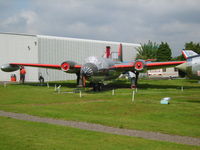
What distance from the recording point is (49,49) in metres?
49.9

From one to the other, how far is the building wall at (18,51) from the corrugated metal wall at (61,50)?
3.46 feet

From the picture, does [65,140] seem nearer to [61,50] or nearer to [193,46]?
[61,50]

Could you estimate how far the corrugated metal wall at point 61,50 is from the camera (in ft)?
160

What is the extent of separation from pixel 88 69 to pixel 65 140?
1637cm

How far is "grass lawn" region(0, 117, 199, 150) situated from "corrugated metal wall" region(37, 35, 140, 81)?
128 feet

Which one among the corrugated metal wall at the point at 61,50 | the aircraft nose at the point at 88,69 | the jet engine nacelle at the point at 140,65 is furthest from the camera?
the corrugated metal wall at the point at 61,50

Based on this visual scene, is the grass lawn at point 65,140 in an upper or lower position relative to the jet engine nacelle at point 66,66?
lower

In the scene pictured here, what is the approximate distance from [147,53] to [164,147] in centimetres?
8349

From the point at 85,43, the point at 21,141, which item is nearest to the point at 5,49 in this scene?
the point at 85,43

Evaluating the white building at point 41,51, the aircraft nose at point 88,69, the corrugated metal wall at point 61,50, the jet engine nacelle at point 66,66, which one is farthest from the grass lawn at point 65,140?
the corrugated metal wall at point 61,50

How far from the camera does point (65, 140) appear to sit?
8.75m

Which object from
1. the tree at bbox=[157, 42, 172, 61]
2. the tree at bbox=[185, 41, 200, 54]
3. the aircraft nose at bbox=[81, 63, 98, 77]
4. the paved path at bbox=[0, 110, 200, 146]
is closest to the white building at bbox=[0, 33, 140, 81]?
the aircraft nose at bbox=[81, 63, 98, 77]

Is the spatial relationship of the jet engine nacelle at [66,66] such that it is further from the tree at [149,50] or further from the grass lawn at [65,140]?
the tree at [149,50]

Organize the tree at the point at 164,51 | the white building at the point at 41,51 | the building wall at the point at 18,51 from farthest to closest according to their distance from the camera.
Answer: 1. the tree at the point at 164,51
2. the white building at the point at 41,51
3. the building wall at the point at 18,51
